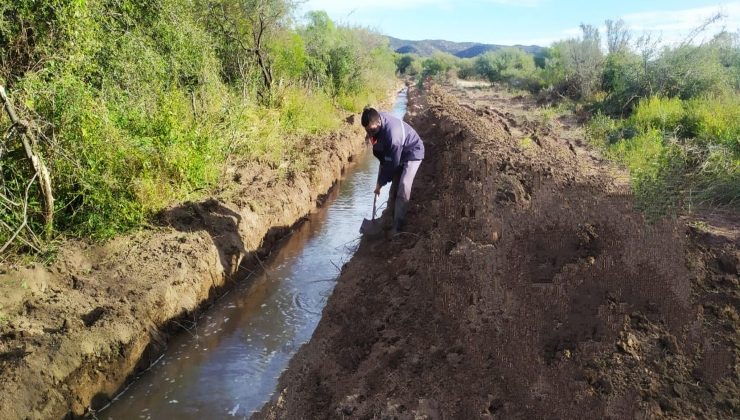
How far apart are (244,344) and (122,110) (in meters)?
3.75

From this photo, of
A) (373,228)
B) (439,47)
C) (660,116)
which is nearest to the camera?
(373,228)

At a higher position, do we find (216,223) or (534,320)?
(216,223)

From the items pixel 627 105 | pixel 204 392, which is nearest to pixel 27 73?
pixel 204 392

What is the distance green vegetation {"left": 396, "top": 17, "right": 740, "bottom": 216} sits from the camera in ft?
19.3

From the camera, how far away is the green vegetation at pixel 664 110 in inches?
231

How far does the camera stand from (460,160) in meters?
7.77

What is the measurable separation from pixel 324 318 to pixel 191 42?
22.7ft

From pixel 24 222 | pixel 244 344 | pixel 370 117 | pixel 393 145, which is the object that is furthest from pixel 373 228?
pixel 24 222

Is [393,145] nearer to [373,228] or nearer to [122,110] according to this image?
[373,228]

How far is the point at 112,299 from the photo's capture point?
5.11 meters

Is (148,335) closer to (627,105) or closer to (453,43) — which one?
(627,105)

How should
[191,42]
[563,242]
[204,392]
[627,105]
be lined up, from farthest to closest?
[627,105] < [191,42] < [204,392] < [563,242]

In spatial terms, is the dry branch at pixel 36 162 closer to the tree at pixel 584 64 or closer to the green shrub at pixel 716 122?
the green shrub at pixel 716 122

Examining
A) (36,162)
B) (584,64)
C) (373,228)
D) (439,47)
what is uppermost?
(439,47)
